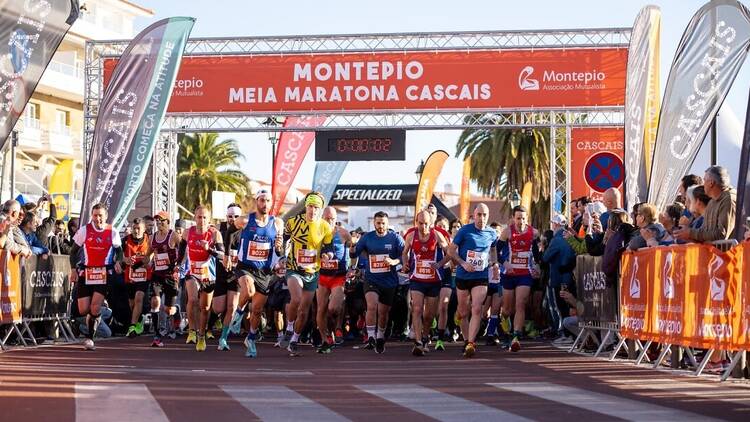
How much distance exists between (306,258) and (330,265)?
83 cm

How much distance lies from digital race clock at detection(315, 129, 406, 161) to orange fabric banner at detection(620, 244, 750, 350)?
14449mm

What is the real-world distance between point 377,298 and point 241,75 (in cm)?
1251

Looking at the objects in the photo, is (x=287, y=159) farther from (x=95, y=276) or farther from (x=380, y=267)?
(x=380, y=267)

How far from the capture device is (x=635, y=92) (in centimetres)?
2000

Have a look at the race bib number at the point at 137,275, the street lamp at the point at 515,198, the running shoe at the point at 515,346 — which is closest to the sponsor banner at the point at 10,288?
the race bib number at the point at 137,275

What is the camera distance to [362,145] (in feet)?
97.6

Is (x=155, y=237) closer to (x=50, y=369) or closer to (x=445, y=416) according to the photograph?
(x=50, y=369)

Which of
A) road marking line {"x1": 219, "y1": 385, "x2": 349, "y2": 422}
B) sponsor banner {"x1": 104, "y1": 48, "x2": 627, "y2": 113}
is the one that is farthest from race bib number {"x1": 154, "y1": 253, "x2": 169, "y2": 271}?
road marking line {"x1": 219, "y1": 385, "x2": 349, "y2": 422}

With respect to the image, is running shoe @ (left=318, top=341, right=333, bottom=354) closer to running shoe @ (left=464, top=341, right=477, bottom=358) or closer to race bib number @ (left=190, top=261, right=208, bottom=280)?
race bib number @ (left=190, top=261, right=208, bottom=280)

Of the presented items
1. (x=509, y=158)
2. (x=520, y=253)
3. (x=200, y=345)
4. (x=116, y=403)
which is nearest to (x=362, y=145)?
(x=520, y=253)

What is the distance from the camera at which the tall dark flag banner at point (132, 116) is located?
74.5 ft

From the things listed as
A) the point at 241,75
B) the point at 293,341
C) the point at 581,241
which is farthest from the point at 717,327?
the point at 241,75

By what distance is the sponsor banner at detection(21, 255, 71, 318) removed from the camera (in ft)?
59.0

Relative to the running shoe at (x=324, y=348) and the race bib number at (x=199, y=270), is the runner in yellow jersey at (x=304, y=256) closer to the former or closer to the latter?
the running shoe at (x=324, y=348)
